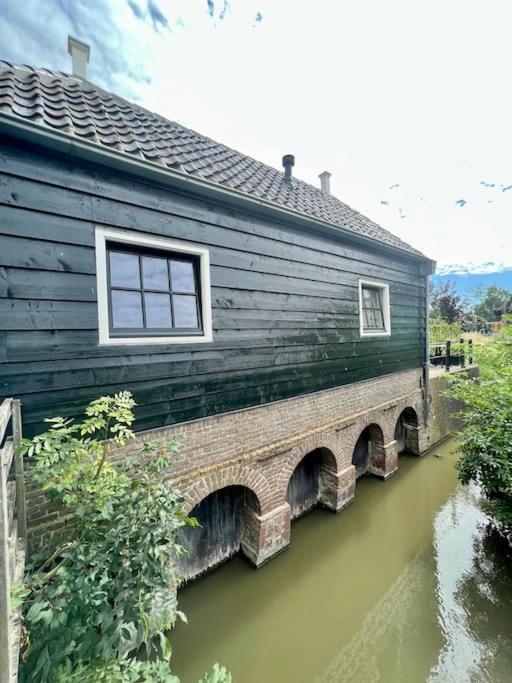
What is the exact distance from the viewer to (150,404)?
3.05 meters

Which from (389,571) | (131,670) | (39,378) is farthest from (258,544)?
(39,378)

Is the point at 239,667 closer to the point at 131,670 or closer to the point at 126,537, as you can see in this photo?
the point at 131,670

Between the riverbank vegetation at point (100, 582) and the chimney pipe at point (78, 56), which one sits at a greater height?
the chimney pipe at point (78, 56)

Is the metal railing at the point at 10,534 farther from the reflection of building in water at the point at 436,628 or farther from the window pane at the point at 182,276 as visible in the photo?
the reflection of building in water at the point at 436,628

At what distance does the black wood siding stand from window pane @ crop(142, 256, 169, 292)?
1.02 feet

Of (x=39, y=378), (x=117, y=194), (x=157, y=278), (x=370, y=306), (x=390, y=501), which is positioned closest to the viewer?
(x=39, y=378)

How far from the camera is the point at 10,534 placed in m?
1.96

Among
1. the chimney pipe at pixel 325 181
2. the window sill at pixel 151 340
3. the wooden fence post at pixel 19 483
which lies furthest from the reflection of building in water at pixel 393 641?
the chimney pipe at pixel 325 181

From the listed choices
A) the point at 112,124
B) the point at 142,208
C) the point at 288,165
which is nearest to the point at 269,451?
the point at 142,208

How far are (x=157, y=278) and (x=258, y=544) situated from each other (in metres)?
3.72

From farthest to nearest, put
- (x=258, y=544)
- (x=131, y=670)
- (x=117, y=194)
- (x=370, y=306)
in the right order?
1. (x=370, y=306)
2. (x=258, y=544)
3. (x=117, y=194)
4. (x=131, y=670)

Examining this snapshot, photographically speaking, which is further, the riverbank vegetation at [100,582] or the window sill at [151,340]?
the window sill at [151,340]

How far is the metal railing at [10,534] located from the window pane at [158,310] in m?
1.32

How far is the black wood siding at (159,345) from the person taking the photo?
94.9 inches
